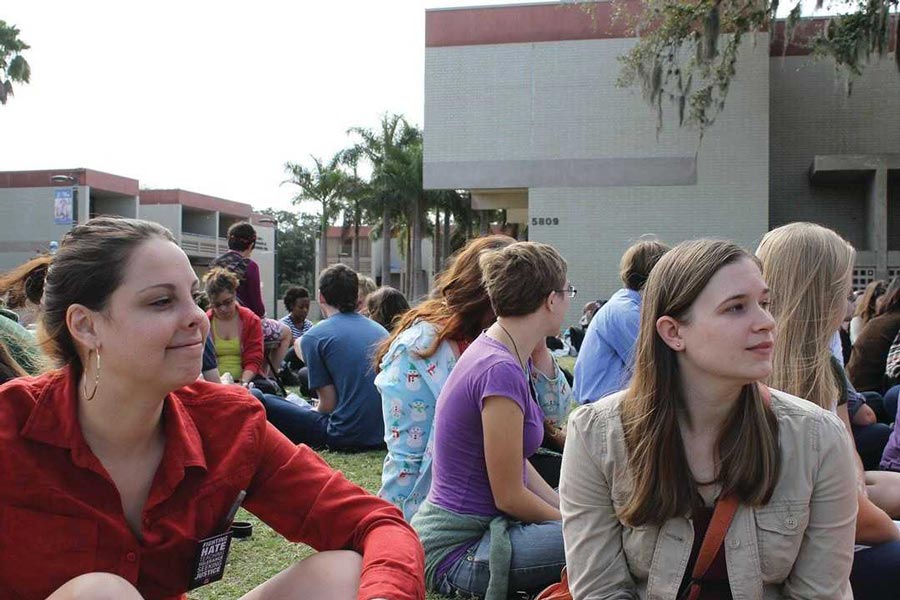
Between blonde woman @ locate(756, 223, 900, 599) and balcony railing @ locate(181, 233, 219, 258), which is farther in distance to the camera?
balcony railing @ locate(181, 233, 219, 258)

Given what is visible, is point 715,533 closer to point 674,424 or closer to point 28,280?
point 674,424

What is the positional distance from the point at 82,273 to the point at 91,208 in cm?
4222

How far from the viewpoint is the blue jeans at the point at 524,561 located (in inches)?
127

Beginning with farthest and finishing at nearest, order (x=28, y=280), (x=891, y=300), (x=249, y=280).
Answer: (x=249, y=280), (x=891, y=300), (x=28, y=280)

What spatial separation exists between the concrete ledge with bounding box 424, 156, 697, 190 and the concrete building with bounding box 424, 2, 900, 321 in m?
0.04

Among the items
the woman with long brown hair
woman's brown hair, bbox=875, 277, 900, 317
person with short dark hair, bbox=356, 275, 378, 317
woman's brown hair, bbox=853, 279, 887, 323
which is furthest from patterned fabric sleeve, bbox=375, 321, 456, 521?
woman's brown hair, bbox=853, 279, 887, 323

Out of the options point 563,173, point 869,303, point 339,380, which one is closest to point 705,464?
point 339,380

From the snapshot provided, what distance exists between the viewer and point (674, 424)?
7.57 ft

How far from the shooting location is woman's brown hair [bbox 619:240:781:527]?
2215 mm

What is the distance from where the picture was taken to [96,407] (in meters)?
2.09

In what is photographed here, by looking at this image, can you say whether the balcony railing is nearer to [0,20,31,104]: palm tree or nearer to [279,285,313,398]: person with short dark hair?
[0,20,31,104]: palm tree

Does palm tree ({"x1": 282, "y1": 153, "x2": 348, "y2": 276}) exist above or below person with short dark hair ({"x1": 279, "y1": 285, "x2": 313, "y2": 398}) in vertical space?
above

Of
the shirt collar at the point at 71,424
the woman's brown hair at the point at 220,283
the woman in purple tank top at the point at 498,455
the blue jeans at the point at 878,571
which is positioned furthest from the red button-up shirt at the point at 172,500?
the woman's brown hair at the point at 220,283

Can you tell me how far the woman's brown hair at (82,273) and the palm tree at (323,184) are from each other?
1644 inches
